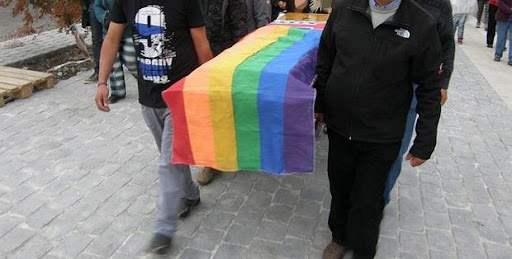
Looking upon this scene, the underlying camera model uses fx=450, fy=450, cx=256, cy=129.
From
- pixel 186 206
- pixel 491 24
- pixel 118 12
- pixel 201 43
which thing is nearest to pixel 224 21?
pixel 201 43

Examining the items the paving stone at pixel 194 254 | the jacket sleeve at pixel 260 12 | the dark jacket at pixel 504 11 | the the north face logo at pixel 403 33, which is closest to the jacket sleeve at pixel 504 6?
the dark jacket at pixel 504 11

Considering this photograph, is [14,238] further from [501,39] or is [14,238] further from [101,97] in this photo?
[501,39]

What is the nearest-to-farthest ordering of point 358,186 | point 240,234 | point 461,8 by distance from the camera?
1. point 358,186
2. point 240,234
3. point 461,8

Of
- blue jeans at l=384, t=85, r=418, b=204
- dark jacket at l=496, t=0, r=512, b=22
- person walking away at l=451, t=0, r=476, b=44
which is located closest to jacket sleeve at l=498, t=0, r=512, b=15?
dark jacket at l=496, t=0, r=512, b=22

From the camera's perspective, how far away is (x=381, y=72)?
7.54 ft

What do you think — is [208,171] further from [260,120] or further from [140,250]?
[260,120]

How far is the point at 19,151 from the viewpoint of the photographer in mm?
4332

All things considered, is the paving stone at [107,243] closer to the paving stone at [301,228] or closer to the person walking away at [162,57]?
the person walking away at [162,57]

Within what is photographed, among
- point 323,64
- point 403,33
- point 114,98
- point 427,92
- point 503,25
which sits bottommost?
point 114,98

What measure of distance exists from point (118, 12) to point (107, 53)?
0.95 ft

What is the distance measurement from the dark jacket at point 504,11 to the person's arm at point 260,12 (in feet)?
22.0

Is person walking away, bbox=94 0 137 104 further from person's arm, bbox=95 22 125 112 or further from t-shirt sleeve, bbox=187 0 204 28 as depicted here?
t-shirt sleeve, bbox=187 0 204 28

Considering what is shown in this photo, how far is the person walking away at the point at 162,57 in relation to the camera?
2.66 meters

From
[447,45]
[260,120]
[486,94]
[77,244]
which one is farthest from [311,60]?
[486,94]
